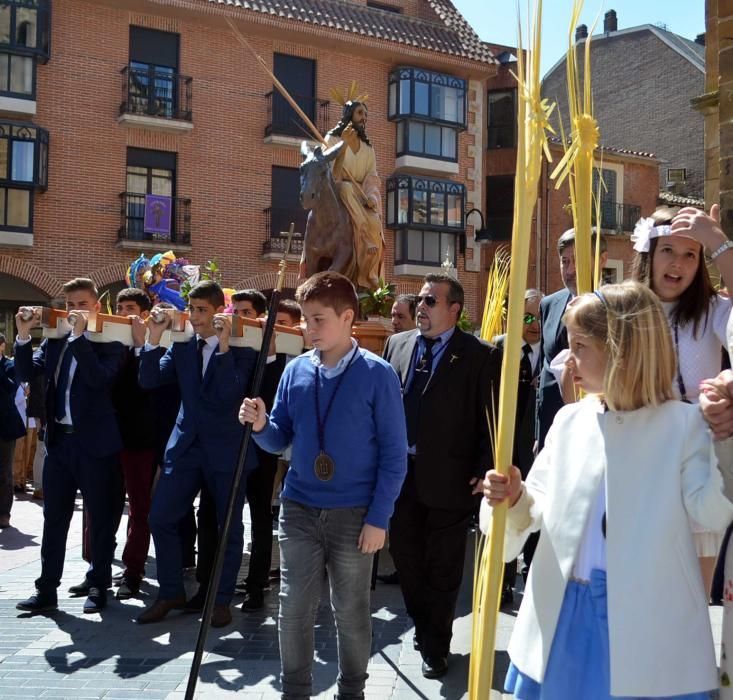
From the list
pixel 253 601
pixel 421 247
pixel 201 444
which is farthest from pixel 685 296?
pixel 421 247

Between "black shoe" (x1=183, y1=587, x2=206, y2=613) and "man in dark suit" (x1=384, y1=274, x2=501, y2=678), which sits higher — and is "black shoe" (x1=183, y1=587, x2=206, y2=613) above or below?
below

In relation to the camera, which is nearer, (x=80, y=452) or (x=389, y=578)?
(x=80, y=452)

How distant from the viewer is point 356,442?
3738 mm

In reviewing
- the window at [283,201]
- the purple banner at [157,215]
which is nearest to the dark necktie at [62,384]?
the purple banner at [157,215]

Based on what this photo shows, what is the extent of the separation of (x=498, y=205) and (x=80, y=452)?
2556 centimetres

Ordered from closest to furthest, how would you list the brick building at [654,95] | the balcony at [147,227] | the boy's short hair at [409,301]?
1. the boy's short hair at [409,301]
2. the balcony at [147,227]
3. the brick building at [654,95]

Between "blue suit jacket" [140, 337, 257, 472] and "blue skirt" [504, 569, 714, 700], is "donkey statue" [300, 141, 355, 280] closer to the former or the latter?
"blue suit jacket" [140, 337, 257, 472]

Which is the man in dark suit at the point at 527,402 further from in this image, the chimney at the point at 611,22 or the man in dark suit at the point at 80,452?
the chimney at the point at 611,22

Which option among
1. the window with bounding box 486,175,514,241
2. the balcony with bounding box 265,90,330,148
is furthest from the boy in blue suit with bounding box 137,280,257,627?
the window with bounding box 486,175,514,241

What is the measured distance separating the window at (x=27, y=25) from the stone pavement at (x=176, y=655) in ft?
62.5

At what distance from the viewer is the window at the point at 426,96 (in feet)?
87.1

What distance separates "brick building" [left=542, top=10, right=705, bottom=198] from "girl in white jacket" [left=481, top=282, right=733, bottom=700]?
33.5 m

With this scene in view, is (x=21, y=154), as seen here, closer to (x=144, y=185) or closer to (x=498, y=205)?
(x=144, y=185)

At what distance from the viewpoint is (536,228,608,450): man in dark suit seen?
14.7 ft
